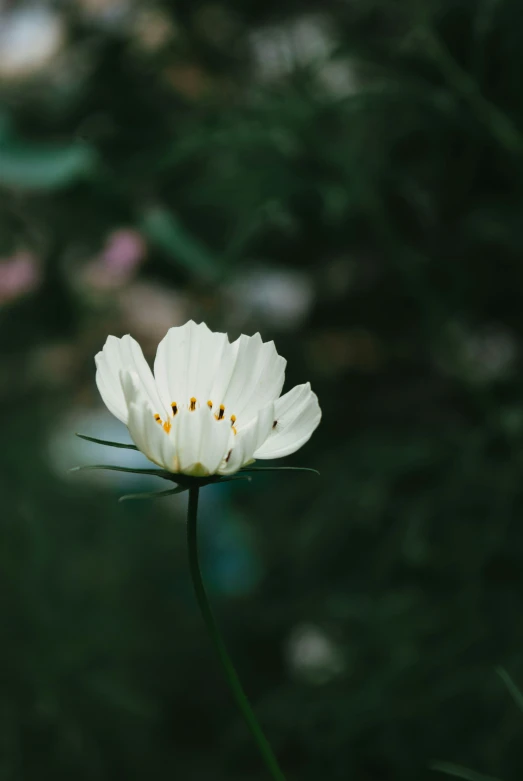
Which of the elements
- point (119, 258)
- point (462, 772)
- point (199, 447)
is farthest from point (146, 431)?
point (119, 258)

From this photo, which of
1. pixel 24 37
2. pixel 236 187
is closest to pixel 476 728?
pixel 236 187

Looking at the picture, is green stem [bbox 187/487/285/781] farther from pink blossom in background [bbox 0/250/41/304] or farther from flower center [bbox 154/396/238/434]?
pink blossom in background [bbox 0/250/41/304]

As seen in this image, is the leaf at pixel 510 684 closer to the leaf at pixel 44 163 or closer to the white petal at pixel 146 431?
the white petal at pixel 146 431

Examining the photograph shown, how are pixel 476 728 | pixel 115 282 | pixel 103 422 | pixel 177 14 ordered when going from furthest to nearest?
pixel 103 422, pixel 177 14, pixel 115 282, pixel 476 728

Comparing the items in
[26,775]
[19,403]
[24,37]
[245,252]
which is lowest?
[26,775]

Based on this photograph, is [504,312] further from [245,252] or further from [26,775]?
[26,775]

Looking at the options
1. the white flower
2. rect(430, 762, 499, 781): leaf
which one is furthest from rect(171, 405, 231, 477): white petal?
rect(430, 762, 499, 781): leaf

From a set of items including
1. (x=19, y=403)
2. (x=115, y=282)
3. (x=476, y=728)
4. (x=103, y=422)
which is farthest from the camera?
(x=103, y=422)
